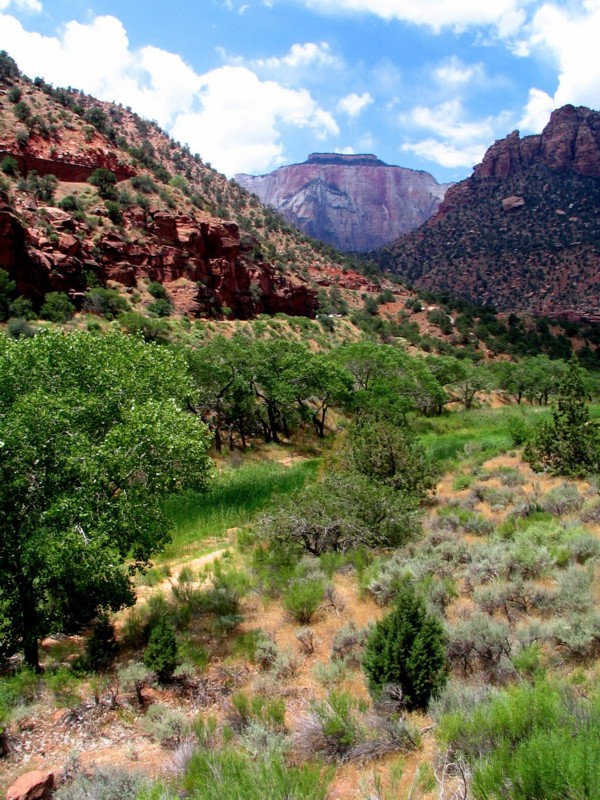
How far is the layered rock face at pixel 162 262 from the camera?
1421 inches

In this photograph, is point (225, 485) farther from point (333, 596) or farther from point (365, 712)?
point (365, 712)

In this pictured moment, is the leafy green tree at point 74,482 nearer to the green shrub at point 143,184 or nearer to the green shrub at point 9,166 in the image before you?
the green shrub at point 9,166

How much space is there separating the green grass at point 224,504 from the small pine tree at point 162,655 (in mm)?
3855

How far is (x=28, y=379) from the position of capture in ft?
27.3

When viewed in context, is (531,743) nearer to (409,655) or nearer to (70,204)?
(409,655)

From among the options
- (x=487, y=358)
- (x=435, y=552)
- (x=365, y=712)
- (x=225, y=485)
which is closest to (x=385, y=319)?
(x=487, y=358)

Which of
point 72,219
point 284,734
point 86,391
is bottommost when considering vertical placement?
point 284,734

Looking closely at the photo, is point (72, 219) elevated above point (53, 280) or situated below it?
above

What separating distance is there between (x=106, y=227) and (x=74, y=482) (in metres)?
43.5

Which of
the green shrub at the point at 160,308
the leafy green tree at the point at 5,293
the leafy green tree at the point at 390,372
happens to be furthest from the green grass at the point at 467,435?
the leafy green tree at the point at 5,293

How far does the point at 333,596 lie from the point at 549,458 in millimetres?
10579

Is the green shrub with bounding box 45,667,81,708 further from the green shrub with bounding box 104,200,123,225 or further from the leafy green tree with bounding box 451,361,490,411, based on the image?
the green shrub with bounding box 104,200,123,225

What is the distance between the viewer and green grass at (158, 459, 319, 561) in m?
13.9

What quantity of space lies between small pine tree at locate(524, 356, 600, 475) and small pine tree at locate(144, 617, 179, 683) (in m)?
12.5
